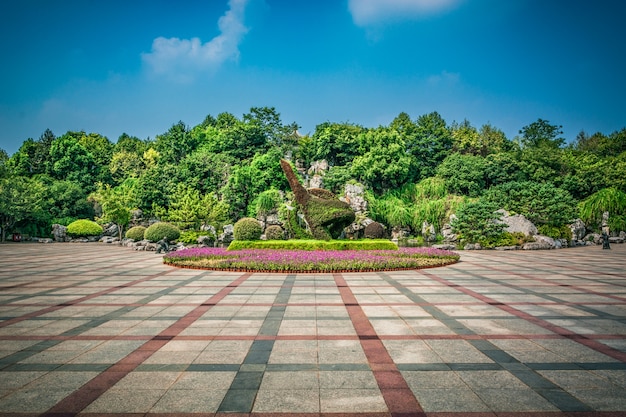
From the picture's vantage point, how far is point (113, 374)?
4.54 metres

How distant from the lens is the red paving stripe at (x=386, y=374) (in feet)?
12.0

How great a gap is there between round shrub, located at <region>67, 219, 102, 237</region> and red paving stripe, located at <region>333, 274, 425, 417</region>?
34.4m

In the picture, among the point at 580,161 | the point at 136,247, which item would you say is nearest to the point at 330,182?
the point at 136,247

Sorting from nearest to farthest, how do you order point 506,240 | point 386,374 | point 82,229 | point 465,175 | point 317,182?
point 386,374, point 506,240, point 82,229, point 465,175, point 317,182

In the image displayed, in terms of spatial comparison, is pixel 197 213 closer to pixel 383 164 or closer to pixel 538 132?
pixel 383 164

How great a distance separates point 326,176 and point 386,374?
33644 mm

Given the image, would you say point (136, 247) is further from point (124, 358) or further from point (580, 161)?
point (580, 161)

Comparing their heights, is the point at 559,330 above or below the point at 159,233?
below

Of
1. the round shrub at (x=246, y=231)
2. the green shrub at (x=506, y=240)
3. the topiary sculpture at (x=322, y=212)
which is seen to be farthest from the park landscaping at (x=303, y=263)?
the green shrub at (x=506, y=240)

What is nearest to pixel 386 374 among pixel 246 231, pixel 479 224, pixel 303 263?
pixel 303 263

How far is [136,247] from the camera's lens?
2483cm

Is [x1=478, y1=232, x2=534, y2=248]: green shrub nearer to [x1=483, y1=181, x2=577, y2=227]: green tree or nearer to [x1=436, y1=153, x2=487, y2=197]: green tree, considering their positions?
[x1=483, y1=181, x2=577, y2=227]: green tree

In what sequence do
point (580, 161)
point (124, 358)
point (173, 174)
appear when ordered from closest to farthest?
1. point (124, 358)
2. point (580, 161)
3. point (173, 174)

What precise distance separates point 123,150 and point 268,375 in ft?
177
